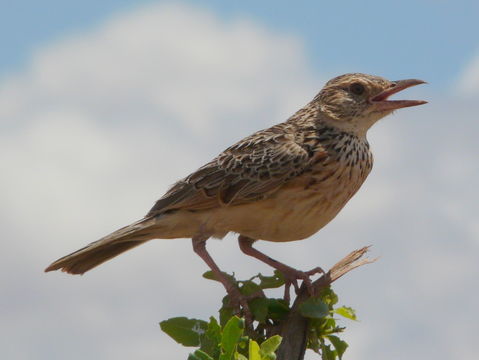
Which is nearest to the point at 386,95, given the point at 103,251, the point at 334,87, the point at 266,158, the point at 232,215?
the point at 334,87

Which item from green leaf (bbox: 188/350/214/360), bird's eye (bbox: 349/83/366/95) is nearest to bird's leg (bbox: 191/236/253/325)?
green leaf (bbox: 188/350/214/360)

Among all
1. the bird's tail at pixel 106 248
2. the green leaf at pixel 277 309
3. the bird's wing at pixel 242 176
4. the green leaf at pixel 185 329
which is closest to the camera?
the green leaf at pixel 185 329

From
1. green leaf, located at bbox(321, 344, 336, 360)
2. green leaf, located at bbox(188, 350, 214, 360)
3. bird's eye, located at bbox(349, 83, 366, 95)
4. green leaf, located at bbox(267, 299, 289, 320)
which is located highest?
bird's eye, located at bbox(349, 83, 366, 95)

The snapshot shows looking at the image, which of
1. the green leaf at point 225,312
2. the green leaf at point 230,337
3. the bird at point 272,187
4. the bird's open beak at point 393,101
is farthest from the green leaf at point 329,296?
the bird's open beak at point 393,101

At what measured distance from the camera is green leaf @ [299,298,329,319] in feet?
18.2

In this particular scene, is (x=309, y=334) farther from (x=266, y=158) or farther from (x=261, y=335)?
(x=266, y=158)

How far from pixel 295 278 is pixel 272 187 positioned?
5.05ft

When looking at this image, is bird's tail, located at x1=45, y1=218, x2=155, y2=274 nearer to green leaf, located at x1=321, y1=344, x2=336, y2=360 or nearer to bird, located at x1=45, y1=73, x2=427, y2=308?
bird, located at x1=45, y1=73, x2=427, y2=308

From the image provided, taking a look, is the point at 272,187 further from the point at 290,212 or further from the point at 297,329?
the point at 297,329

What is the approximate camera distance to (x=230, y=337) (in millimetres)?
4496

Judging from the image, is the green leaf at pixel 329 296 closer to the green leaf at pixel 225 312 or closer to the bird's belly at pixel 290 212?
the green leaf at pixel 225 312

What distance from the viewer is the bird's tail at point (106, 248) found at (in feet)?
26.2

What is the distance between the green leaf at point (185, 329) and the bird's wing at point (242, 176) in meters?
2.92

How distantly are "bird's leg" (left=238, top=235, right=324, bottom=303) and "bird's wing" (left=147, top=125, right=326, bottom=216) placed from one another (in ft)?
1.65
